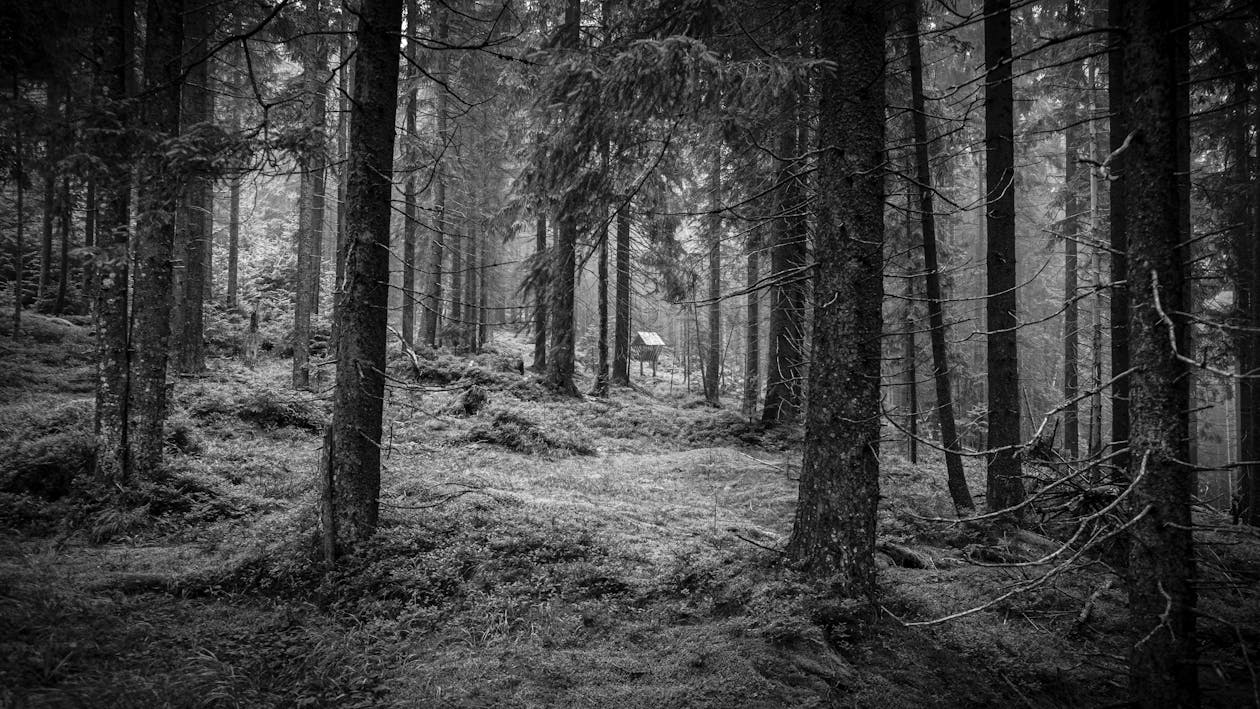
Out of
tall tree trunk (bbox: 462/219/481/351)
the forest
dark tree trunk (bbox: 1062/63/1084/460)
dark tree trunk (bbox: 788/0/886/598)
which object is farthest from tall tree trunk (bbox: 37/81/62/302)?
dark tree trunk (bbox: 1062/63/1084/460)

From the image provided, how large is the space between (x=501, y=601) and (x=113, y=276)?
7445 mm

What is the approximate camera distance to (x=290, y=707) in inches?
160

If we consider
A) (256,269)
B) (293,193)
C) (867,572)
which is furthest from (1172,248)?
(293,193)

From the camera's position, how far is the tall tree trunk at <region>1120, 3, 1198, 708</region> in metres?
3.49

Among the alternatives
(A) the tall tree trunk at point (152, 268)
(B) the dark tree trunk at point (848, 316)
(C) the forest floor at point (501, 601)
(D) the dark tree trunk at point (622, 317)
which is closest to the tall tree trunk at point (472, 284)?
(D) the dark tree trunk at point (622, 317)

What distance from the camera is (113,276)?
8.19 metres

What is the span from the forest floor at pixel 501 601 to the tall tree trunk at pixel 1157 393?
0.26 metres

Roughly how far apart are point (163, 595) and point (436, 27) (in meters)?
18.2

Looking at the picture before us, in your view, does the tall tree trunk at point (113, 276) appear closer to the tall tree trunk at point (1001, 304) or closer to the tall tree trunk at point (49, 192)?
the tall tree trunk at point (49, 192)

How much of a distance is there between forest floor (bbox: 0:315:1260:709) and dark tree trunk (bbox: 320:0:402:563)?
507 mm

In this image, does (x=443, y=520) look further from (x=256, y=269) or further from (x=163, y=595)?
(x=256, y=269)

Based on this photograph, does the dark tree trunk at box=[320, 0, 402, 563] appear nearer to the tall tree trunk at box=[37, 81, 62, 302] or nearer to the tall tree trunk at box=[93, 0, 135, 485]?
the tall tree trunk at box=[93, 0, 135, 485]

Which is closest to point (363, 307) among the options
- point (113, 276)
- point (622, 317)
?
point (113, 276)

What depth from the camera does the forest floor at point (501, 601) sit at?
14.4 feet
